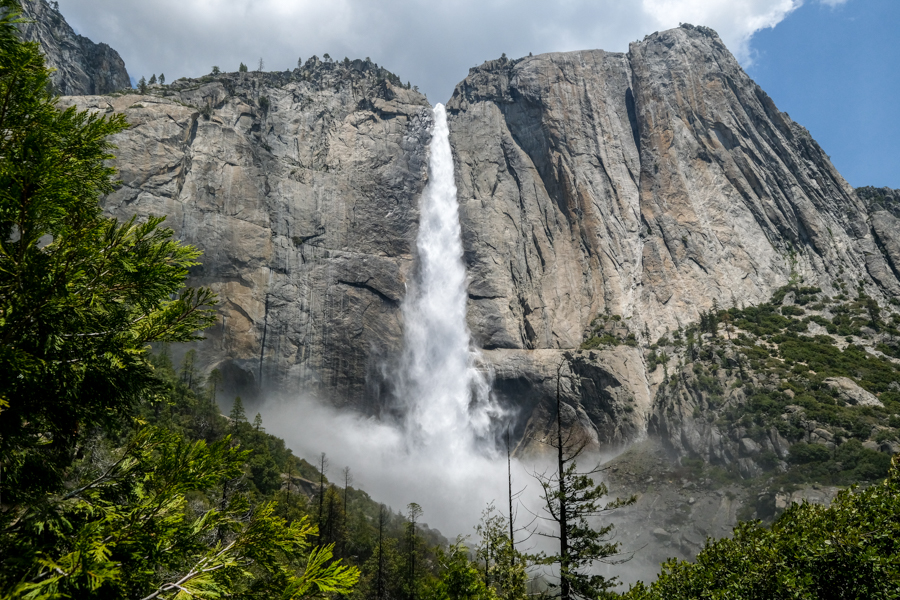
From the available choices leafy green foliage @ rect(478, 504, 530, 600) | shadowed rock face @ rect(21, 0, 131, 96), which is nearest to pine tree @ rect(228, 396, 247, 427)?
leafy green foliage @ rect(478, 504, 530, 600)

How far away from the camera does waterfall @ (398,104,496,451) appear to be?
7438cm

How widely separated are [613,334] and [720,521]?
27.5 meters

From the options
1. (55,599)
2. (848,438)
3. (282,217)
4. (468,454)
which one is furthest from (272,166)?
(55,599)

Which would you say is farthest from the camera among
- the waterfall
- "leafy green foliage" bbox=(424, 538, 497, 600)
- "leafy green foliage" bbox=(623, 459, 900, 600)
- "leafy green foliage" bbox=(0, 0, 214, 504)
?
the waterfall

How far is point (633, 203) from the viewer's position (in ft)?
273

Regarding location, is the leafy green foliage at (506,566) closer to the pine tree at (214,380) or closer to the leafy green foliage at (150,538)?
the leafy green foliage at (150,538)

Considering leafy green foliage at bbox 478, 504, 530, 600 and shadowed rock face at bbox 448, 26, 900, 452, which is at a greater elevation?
shadowed rock face at bbox 448, 26, 900, 452

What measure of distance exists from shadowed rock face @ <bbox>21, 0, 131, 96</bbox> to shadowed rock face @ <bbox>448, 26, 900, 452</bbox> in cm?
6122

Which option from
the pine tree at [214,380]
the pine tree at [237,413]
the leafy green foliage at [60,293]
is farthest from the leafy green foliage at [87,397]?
the pine tree at [214,380]

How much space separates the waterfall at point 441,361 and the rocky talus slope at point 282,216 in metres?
2.84

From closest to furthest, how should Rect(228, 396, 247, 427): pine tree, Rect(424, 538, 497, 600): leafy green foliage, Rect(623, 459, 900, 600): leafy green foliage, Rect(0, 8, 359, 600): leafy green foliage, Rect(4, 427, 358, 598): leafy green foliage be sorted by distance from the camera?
Rect(4, 427, 358, 598): leafy green foliage, Rect(0, 8, 359, 600): leafy green foliage, Rect(623, 459, 900, 600): leafy green foliage, Rect(424, 538, 497, 600): leafy green foliage, Rect(228, 396, 247, 427): pine tree

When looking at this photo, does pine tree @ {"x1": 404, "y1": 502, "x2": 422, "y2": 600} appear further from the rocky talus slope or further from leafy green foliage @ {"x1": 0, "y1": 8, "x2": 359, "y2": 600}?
leafy green foliage @ {"x1": 0, "y1": 8, "x2": 359, "y2": 600}

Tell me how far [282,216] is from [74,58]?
51726 mm

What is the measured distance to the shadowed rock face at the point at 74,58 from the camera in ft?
287
